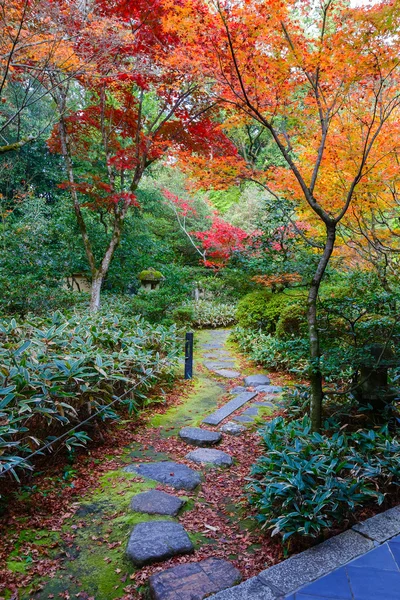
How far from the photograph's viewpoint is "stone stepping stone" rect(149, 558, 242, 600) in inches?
68.1

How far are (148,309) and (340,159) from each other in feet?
13.2

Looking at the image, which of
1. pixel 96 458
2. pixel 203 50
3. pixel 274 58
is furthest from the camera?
pixel 203 50

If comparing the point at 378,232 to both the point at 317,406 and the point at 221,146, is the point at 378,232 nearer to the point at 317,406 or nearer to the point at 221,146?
the point at 221,146

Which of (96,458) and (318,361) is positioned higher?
(318,361)

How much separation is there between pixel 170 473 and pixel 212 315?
7.44 metres

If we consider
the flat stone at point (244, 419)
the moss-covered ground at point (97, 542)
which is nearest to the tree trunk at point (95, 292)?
the flat stone at point (244, 419)

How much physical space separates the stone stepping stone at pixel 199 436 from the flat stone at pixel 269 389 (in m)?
1.57

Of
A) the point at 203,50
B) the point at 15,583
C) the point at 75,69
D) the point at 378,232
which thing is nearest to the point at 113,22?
the point at 75,69

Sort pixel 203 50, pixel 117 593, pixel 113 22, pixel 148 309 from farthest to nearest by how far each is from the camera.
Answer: pixel 148 309 < pixel 113 22 < pixel 203 50 < pixel 117 593

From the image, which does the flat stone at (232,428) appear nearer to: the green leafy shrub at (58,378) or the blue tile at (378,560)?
the green leafy shrub at (58,378)

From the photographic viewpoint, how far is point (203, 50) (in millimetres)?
4043

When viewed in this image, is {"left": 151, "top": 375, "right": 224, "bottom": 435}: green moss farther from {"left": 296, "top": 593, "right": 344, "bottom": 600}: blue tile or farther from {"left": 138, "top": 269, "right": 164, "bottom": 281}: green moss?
{"left": 138, "top": 269, "right": 164, "bottom": 281}: green moss

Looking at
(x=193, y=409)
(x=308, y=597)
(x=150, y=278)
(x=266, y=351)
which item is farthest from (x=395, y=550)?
(x=150, y=278)

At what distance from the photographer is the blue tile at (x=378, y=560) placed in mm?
1916
